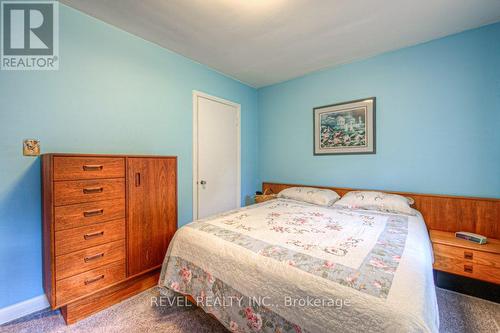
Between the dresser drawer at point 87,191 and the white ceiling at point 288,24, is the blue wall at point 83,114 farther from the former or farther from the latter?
the dresser drawer at point 87,191

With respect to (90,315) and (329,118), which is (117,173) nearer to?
(90,315)

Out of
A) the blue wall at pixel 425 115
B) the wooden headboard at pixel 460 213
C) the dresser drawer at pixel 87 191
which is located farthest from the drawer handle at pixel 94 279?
the wooden headboard at pixel 460 213

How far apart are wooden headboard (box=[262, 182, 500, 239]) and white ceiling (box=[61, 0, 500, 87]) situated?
1.70 m

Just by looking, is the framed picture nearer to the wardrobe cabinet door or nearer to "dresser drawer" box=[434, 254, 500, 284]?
"dresser drawer" box=[434, 254, 500, 284]

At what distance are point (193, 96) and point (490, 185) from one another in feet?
10.9

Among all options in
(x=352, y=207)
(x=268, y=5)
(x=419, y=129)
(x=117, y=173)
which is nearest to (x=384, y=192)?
(x=352, y=207)

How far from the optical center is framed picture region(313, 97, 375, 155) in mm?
2623

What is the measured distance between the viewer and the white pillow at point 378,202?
7.06 feet

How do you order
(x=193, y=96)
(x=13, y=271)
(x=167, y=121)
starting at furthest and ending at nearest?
(x=193, y=96) < (x=167, y=121) < (x=13, y=271)

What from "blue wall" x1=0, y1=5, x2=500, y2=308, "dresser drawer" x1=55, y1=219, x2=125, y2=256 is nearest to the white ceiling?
"blue wall" x1=0, y1=5, x2=500, y2=308

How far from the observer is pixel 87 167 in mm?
1575

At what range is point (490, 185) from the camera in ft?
6.53

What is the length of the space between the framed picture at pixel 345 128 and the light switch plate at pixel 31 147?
3.01 m

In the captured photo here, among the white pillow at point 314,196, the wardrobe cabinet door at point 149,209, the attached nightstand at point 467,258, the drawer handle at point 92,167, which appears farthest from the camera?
the white pillow at point 314,196
